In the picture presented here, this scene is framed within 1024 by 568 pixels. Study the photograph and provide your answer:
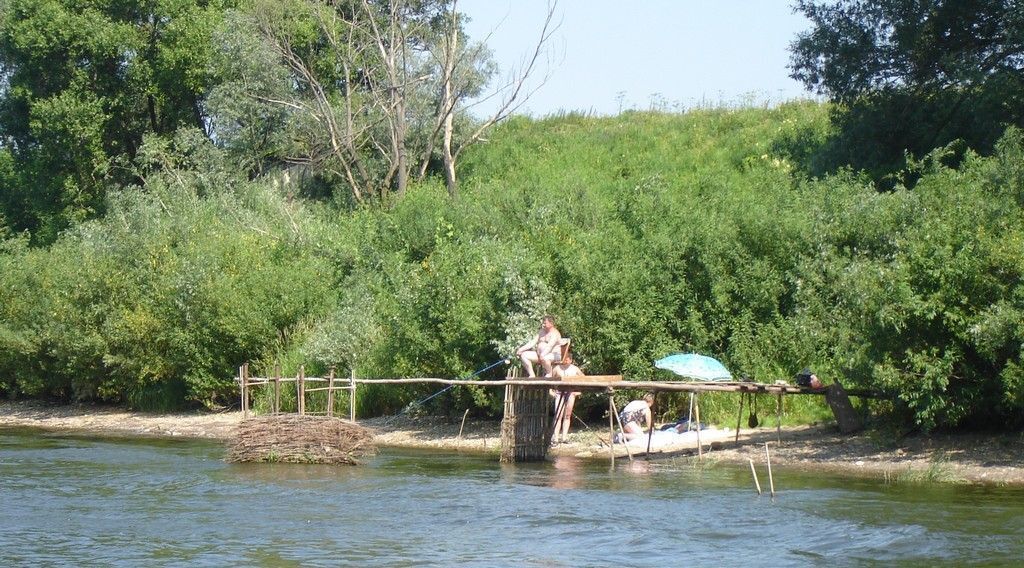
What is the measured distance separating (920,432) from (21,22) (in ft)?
135

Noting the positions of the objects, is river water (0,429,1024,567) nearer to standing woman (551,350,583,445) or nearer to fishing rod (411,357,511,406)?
standing woman (551,350,583,445)

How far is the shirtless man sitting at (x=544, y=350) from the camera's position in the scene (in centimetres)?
2247

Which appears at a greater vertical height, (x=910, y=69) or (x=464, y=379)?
(x=910, y=69)

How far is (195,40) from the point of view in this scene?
48344mm

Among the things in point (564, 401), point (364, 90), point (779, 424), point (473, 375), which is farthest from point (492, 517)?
point (364, 90)

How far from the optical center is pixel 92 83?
5059 cm

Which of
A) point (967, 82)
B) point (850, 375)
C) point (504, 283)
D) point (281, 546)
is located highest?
point (967, 82)

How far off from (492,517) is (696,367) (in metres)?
7.61

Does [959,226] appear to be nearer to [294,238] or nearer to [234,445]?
[234,445]

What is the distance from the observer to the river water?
13906 mm

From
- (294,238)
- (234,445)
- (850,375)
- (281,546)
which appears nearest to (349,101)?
(294,238)

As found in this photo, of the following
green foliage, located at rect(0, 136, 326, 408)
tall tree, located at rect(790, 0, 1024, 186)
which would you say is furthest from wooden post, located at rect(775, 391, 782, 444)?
green foliage, located at rect(0, 136, 326, 408)

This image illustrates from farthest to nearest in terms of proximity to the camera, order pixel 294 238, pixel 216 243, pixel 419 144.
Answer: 1. pixel 419 144
2. pixel 294 238
3. pixel 216 243

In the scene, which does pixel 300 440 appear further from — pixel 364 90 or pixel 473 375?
pixel 364 90
